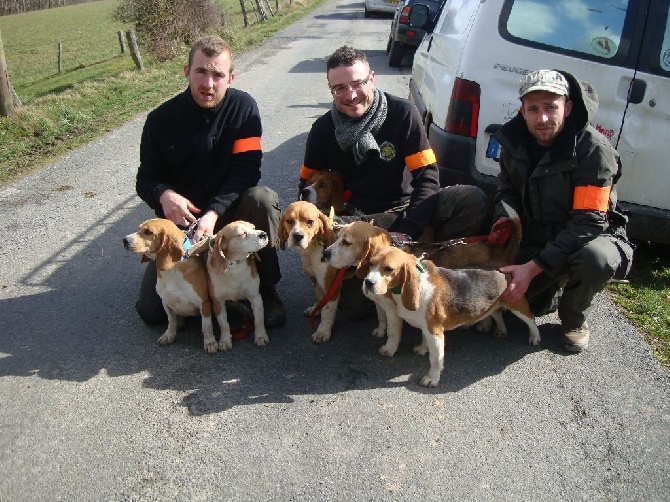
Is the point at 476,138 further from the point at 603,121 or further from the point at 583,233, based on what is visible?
the point at 583,233

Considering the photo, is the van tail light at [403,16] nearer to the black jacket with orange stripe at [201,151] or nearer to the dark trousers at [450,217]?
the black jacket with orange stripe at [201,151]

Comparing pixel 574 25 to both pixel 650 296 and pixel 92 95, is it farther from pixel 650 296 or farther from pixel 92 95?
pixel 92 95

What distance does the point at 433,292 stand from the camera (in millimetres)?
3738

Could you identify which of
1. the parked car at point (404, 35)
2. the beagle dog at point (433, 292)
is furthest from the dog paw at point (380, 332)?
the parked car at point (404, 35)

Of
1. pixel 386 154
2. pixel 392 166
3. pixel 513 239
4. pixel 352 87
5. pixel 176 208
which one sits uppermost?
pixel 352 87

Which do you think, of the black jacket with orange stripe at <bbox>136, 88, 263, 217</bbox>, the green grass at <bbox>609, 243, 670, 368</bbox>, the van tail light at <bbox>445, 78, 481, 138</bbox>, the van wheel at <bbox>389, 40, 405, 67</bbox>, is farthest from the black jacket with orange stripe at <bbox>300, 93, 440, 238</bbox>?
the van wheel at <bbox>389, 40, 405, 67</bbox>

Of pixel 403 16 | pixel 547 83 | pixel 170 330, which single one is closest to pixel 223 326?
pixel 170 330

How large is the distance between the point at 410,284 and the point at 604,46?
2666 millimetres

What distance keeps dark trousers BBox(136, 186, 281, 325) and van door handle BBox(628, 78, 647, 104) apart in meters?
2.87

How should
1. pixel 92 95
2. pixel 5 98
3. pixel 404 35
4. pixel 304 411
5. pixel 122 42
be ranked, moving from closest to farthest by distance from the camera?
pixel 304 411 → pixel 5 98 → pixel 92 95 → pixel 404 35 → pixel 122 42

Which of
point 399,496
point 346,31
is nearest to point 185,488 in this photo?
point 399,496

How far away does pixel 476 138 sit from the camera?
486cm

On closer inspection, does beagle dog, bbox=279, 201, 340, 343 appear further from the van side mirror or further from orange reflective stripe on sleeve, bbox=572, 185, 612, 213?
the van side mirror

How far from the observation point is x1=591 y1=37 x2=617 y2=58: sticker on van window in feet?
15.2
